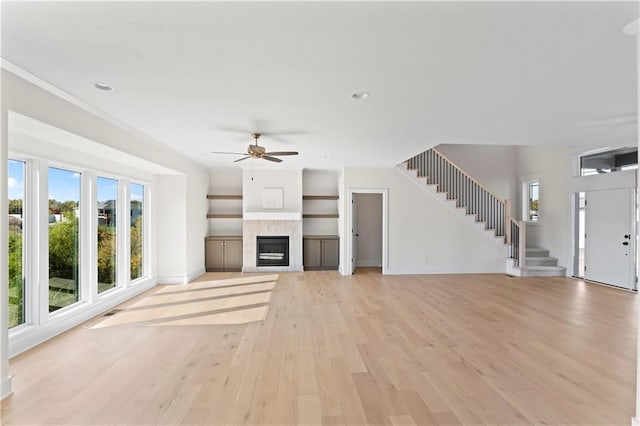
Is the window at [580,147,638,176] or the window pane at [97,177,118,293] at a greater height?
the window at [580,147,638,176]

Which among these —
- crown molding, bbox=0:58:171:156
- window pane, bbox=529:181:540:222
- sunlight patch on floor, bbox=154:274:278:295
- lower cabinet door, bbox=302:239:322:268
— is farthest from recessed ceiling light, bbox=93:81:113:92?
window pane, bbox=529:181:540:222

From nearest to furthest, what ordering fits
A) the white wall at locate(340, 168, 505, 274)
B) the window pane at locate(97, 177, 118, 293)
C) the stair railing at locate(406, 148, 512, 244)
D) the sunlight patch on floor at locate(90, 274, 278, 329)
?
1. the sunlight patch on floor at locate(90, 274, 278, 329)
2. the window pane at locate(97, 177, 118, 293)
3. the white wall at locate(340, 168, 505, 274)
4. the stair railing at locate(406, 148, 512, 244)

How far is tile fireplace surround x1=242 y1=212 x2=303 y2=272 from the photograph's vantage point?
783 cm

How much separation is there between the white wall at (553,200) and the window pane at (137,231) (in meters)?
8.79

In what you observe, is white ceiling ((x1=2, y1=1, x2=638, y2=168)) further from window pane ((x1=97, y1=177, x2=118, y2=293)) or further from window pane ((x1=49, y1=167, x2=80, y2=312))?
window pane ((x1=97, y1=177, x2=118, y2=293))

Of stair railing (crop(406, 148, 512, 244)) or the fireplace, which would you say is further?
the fireplace

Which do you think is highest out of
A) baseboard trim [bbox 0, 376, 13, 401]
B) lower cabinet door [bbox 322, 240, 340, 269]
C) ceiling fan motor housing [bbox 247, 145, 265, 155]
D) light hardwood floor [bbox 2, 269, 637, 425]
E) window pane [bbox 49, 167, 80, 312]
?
ceiling fan motor housing [bbox 247, 145, 265, 155]

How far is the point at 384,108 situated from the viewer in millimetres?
3402

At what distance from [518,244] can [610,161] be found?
2450 millimetres

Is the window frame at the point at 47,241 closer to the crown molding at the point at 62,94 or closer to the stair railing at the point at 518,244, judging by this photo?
the crown molding at the point at 62,94

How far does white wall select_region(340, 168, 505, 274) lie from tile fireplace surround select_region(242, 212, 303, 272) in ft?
4.05

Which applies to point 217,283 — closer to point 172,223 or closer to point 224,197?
point 172,223

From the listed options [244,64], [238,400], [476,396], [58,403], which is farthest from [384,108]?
[58,403]

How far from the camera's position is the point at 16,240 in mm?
3373
